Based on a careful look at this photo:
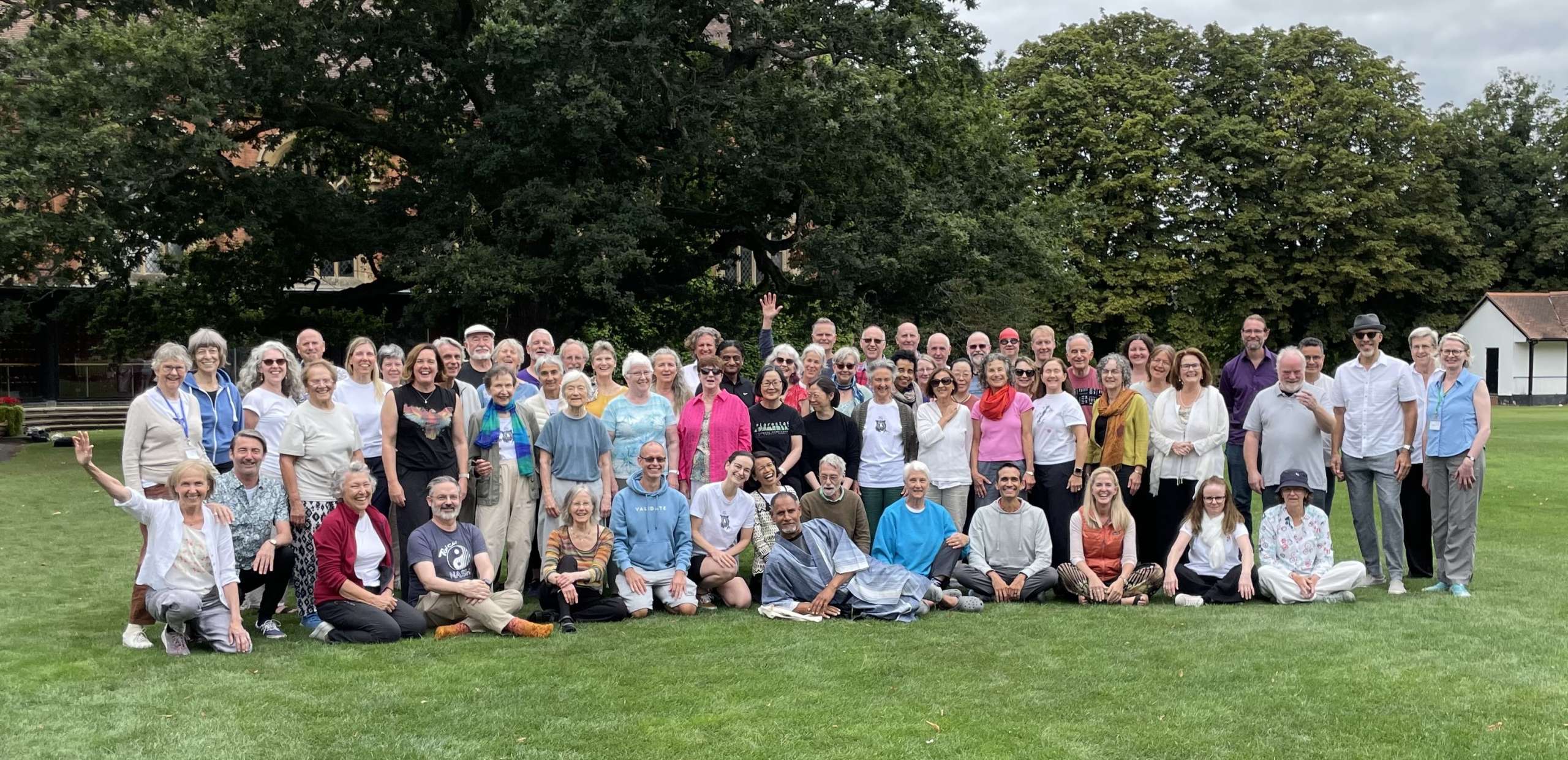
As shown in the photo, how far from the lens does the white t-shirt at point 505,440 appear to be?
7992mm

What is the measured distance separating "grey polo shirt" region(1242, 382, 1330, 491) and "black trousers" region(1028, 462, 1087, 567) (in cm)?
133

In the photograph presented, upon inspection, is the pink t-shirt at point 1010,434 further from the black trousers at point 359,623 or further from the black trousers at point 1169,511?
the black trousers at point 359,623

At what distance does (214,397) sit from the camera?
7.66 meters

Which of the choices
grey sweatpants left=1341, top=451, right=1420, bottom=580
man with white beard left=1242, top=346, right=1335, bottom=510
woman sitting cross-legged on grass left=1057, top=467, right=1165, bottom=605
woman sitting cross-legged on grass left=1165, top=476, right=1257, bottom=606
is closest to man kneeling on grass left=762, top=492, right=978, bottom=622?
woman sitting cross-legged on grass left=1057, top=467, right=1165, bottom=605

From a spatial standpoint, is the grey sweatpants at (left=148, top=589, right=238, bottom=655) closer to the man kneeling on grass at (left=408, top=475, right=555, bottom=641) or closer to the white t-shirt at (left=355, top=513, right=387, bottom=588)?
the white t-shirt at (left=355, top=513, right=387, bottom=588)

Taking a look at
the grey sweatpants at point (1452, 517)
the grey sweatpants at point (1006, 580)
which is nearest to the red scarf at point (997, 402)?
the grey sweatpants at point (1006, 580)

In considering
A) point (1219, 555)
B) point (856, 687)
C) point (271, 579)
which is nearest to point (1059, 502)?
point (1219, 555)

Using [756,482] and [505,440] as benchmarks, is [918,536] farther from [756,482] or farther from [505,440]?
[505,440]

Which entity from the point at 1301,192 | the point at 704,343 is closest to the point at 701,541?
the point at 704,343

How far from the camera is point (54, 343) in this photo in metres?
35.5

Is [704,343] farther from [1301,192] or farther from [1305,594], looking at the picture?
[1301,192]

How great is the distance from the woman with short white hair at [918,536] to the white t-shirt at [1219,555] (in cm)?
153

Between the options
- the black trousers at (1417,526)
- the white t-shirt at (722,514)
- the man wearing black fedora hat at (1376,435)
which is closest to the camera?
the white t-shirt at (722,514)

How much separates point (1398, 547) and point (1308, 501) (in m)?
0.80
